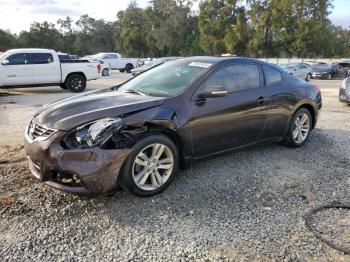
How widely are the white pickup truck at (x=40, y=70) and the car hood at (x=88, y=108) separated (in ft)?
34.4

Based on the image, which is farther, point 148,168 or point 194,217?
point 148,168

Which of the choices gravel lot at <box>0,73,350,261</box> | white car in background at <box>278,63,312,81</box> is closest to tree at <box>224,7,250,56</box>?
white car in background at <box>278,63,312,81</box>

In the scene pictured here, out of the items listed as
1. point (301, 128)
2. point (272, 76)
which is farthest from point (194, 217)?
point (301, 128)

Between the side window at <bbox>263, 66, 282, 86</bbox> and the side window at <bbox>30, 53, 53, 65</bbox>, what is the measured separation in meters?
10.9

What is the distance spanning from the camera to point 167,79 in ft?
16.2

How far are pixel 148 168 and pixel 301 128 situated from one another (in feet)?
10.8

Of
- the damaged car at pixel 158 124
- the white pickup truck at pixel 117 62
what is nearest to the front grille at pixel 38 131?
the damaged car at pixel 158 124

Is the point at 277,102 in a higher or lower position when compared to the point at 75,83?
higher

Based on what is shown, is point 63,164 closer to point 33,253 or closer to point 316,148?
point 33,253

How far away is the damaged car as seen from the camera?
3738 millimetres

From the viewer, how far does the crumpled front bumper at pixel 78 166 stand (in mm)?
3656

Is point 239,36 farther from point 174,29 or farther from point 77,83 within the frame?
point 77,83

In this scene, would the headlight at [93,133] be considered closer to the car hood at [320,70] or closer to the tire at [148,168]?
the tire at [148,168]

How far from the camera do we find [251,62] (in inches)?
215
